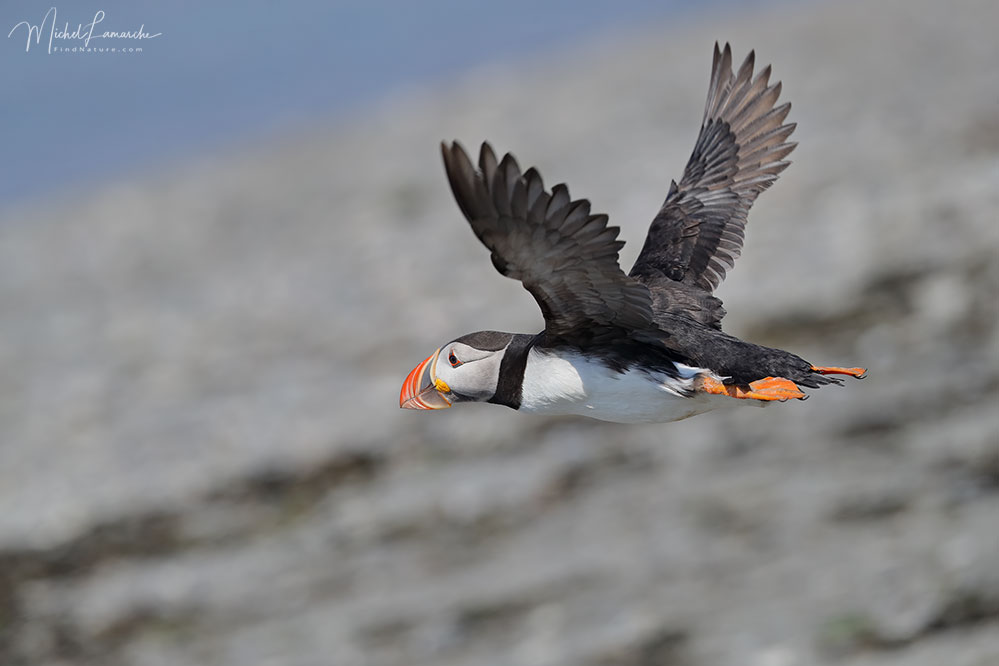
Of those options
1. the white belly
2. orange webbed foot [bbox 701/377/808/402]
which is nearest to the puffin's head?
the white belly

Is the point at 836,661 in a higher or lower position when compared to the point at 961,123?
lower

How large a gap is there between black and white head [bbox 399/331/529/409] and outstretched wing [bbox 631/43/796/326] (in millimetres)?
1238

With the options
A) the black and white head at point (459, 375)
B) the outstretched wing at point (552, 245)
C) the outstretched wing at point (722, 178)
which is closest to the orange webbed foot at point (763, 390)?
the outstretched wing at point (552, 245)

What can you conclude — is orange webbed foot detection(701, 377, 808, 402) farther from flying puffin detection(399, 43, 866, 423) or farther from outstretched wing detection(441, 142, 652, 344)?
outstretched wing detection(441, 142, 652, 344)

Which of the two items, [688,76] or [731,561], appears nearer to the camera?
[731,561]

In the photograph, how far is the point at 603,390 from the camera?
5352mm

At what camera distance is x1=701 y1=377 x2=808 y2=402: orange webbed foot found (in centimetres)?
498

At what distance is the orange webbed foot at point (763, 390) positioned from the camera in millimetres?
4983

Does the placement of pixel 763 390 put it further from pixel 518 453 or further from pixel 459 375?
pixel 518 453

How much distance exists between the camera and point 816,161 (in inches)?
577

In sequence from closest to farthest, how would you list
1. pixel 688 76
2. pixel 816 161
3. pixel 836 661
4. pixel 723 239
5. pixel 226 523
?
pixel 723 239 < pixel 836 661 < pixel 226 523 < pixel 816 161 < pixel 688 76

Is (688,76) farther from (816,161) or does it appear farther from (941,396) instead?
(941,396)

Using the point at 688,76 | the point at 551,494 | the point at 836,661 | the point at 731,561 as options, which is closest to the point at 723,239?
the point at 836,661

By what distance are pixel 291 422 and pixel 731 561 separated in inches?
186
